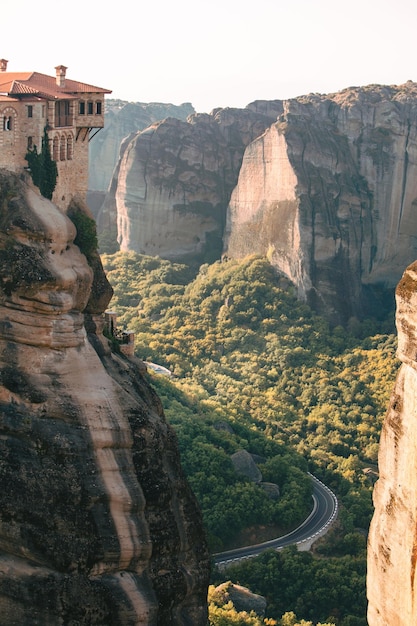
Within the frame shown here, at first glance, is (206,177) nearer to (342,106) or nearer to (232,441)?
(342,106)

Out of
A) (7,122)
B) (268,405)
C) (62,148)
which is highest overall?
(7,122)

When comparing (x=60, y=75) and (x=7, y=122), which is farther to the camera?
(x=60, y=75)

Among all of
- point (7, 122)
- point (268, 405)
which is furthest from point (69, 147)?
point (268, 405)

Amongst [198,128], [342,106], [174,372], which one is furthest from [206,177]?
[174,372]

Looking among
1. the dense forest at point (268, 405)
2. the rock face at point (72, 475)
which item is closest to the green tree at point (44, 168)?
the rock face at point (72, 475)

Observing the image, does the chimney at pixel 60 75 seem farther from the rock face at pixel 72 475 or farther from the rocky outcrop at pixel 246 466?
the rocky outcrop at pixel 246 466

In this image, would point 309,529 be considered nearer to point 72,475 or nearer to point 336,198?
point 72,475
